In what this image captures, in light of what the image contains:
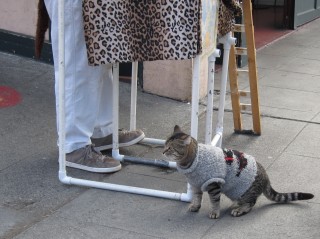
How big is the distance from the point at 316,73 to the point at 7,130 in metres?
3.76

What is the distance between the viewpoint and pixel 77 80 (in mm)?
5012

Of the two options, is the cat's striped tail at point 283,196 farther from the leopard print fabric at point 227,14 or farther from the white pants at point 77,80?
the white pants at point 77,80

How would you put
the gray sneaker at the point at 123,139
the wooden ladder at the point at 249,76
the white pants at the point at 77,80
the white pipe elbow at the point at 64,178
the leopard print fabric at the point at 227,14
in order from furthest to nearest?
1. the wooden ladder at the point at 249,76
2. the gray sneaker at the point at 123,139
3. the leopard print fabric at the point at 227,14
4. the white pipe elbow at the point at 64,178
5. the white pants at the point at 77,80

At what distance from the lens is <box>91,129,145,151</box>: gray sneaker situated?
5.62 meters

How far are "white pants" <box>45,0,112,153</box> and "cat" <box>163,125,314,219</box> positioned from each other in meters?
0.82

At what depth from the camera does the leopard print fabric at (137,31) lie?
4.50 m

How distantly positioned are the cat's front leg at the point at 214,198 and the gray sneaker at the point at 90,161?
1005 millimetres

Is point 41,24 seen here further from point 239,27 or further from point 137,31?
point 239,27

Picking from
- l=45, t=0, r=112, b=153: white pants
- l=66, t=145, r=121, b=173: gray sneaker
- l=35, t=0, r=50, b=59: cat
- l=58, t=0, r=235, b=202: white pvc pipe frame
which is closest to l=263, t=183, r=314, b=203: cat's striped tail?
l=58, t=0, r=235, b=202: white pvc pipe frame

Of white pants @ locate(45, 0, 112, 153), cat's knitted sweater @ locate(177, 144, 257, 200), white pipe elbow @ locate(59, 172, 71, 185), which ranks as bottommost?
white pipe elbow @ locate(59, 172, 71, 185)

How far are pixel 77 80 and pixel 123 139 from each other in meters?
0.86

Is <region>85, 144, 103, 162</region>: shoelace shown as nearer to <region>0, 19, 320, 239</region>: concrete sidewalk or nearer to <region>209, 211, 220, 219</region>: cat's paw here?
<region>0, 19, 320, 239</region>: concrete sidewalk

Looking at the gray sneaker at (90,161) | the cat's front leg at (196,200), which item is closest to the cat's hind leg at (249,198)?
the cat's front leg at (196,200)

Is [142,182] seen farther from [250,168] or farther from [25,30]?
[25,30]
